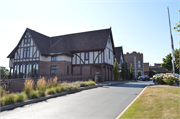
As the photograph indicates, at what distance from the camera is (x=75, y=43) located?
96.4 feet

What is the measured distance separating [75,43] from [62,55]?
4.48 meters

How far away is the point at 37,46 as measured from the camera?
26.9 m

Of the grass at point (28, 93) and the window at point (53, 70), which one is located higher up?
the window at point (53, 70)

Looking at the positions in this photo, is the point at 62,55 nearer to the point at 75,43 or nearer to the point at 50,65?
the point at 50,65

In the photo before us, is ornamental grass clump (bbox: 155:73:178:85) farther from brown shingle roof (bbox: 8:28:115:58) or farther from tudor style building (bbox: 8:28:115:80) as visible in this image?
brown shingle roof (bbox: 8:28:115:58)

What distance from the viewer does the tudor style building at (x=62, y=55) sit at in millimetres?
26312

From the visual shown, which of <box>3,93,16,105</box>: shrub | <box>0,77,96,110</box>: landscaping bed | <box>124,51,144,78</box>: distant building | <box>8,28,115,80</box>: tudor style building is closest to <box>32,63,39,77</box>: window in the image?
<box>8,28,115,80</box>: tudor style building

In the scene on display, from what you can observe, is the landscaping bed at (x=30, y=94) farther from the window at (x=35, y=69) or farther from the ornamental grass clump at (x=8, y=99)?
the window at (x=35, y=69)

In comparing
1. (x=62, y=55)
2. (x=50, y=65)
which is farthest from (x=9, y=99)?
(x=50, y=65)

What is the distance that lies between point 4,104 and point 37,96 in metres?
2.22

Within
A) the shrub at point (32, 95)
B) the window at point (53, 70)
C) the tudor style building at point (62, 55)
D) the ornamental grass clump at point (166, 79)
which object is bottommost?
the shrub at point (32, 95)

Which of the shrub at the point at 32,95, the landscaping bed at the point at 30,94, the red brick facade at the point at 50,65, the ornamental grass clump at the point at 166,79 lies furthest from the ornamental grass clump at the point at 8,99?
the red brick facade at the point at 50,65

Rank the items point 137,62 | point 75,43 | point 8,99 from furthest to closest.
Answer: point 137,62, point 75,43, point 8,99

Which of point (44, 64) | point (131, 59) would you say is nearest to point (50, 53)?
point (44, 64)
